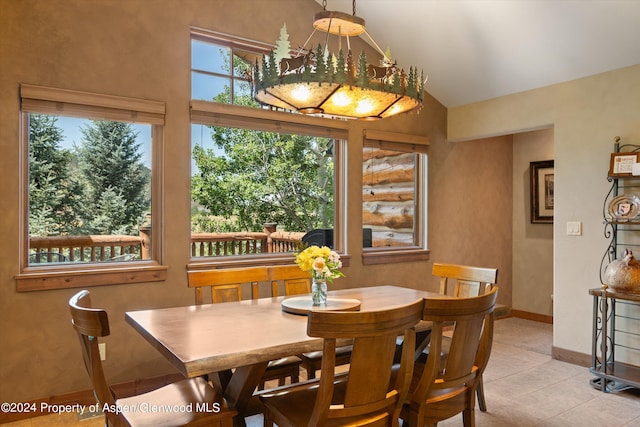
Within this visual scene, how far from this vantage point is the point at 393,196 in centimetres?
494

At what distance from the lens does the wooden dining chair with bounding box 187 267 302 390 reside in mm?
2716

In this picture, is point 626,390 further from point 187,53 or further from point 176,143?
point 187,53

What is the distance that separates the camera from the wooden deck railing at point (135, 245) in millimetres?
3119

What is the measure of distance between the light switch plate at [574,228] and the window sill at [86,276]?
3.50 meters

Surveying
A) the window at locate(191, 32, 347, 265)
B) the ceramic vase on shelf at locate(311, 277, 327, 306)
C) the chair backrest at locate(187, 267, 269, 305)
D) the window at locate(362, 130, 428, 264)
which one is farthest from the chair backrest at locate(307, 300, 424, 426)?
the window at locate(362, 130, 428, 264)

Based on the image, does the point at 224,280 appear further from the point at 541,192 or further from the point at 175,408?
the point at 541,192

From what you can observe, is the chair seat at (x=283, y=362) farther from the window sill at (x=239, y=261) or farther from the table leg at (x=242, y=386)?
the window sill at (x=239, y=261)

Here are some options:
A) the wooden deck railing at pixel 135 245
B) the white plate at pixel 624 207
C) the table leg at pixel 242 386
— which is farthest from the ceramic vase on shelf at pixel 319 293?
the white plate at pixel 624 207

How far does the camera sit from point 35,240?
121 inches

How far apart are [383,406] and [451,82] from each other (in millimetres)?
3886

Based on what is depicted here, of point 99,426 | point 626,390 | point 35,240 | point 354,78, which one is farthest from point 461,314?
point 35,240

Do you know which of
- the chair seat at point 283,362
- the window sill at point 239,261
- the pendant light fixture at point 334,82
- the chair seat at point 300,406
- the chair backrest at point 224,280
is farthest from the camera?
the window sill at point 239,261

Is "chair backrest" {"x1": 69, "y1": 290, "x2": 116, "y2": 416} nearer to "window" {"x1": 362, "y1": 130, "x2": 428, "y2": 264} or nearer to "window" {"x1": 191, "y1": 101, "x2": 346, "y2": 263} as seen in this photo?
"window" {"x1": 191, "y1": 101, "x2": 346, "y2": 263}

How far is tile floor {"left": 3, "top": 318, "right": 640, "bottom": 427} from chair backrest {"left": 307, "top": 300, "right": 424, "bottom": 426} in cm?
150
